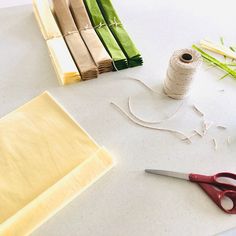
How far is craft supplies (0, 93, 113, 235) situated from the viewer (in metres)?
0.51

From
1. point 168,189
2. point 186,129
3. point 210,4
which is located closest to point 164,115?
point 186,129

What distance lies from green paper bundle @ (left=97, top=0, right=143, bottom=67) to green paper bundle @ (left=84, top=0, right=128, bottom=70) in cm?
1

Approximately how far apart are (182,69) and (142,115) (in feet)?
0.43

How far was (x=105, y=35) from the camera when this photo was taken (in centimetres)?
77

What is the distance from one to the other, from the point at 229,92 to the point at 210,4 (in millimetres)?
367

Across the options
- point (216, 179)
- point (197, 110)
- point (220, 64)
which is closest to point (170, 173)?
point (216, 179)

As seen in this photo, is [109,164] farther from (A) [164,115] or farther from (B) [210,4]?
(B) [210,4]

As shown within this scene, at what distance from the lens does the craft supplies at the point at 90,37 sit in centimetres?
72

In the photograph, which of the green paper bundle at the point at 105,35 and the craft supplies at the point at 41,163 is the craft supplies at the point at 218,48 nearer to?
the green paper bundle at the point at 105,35

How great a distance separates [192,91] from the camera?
735 mm

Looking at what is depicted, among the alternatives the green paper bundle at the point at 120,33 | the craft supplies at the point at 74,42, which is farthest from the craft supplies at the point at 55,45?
the green paper bundle at the point at 120,33

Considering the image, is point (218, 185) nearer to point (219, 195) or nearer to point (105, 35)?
point (219, 195)

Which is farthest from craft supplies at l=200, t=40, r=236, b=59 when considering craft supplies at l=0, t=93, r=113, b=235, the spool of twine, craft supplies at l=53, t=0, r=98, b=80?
craft supplies at l=0, t=93, r=113, b=235

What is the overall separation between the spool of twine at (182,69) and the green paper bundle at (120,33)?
109mm
